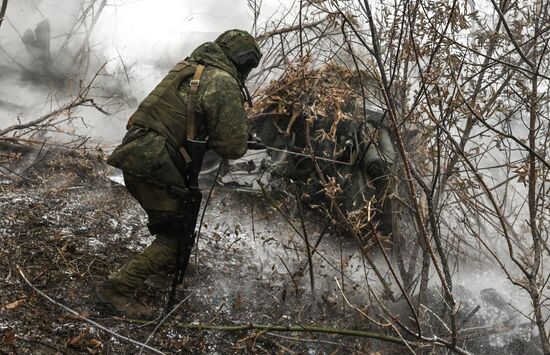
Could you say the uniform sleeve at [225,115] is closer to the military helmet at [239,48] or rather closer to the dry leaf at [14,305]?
the military helmet at [239,48]

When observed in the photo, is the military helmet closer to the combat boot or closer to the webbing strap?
the webbing strap

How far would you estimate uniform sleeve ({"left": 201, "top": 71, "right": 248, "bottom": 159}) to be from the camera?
3.37 metres

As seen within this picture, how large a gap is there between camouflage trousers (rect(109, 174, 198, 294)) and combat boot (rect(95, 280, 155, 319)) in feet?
0.11

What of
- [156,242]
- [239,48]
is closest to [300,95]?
[239,48]

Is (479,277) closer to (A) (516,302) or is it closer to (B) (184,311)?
(A) (516,302)

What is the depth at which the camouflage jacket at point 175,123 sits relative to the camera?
336 centimetres

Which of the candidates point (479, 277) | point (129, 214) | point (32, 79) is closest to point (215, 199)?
point (129, 214)

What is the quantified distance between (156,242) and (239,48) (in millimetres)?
1428

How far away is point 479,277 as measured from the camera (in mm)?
5645

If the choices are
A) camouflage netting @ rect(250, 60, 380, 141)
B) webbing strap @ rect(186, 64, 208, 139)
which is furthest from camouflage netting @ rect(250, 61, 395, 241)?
webbing strap @ rect(186, 64, 208, 139)

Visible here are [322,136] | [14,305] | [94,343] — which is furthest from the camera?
[322,136]

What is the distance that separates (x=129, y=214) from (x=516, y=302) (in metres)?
3.95

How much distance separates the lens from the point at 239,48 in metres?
3.60

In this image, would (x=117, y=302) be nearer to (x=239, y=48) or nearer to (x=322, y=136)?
(x=239, y=48)
